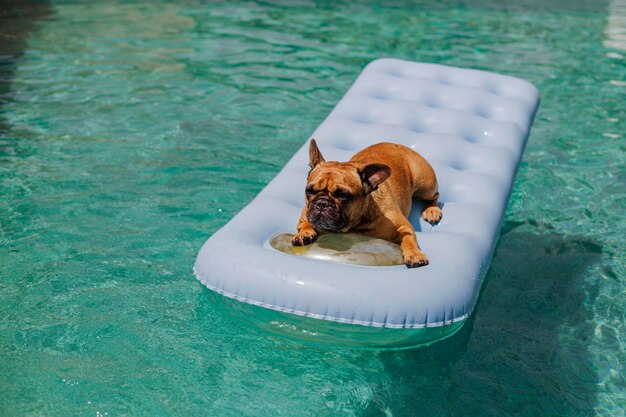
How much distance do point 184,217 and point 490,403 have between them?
10.4 feet

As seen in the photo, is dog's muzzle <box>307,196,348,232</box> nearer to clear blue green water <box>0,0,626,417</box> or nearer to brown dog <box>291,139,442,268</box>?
brown dog <box>291,139,442,268</box>

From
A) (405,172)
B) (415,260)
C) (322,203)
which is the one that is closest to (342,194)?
(322,203)

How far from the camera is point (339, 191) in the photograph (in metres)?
4.76

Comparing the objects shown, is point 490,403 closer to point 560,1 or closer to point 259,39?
point 259,39

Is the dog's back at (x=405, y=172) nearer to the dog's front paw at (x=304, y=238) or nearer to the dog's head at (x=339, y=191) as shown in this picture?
the dog's head at (x=339, y=191)

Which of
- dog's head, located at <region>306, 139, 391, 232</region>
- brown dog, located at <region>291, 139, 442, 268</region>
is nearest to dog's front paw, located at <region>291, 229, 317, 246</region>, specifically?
brown dog, located at <region>291, 139, 442, 268</region>

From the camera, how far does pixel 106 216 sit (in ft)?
21.8

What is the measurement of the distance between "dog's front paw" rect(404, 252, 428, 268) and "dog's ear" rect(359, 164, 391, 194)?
488 millimetres

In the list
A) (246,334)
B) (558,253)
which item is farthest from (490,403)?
(558,253)

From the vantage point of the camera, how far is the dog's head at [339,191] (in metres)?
4.75

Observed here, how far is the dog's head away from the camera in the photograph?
4.75m

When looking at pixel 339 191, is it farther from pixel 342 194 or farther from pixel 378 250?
pixel 378 250

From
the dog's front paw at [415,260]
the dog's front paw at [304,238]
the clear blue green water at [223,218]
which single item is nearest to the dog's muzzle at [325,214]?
the dog's front paw at [304,238]

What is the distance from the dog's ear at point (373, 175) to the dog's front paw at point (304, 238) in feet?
1.46
